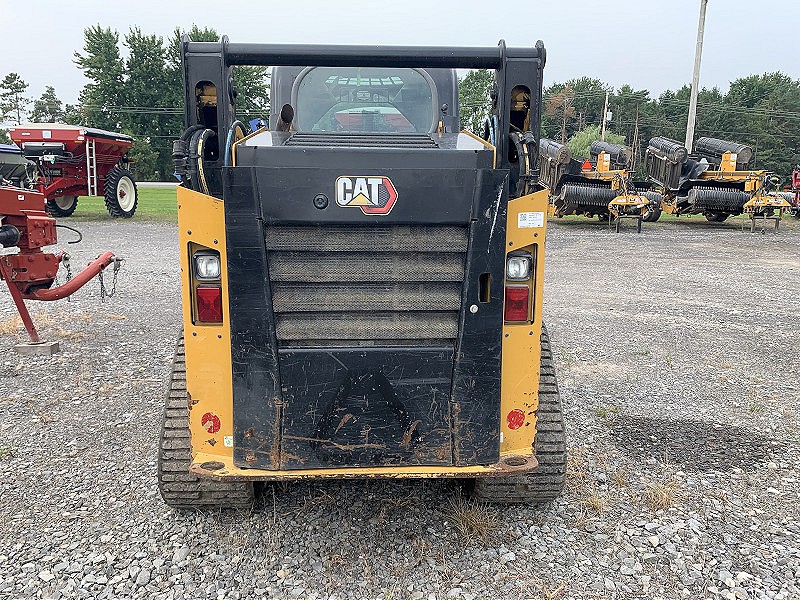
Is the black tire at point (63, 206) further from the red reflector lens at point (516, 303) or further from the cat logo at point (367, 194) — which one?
the red reflector lens at point (516, 303)

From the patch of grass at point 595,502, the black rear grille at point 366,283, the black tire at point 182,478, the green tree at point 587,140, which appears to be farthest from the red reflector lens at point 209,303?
the green tree at point 587,140

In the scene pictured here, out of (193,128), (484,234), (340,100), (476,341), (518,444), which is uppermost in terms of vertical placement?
(340,100)

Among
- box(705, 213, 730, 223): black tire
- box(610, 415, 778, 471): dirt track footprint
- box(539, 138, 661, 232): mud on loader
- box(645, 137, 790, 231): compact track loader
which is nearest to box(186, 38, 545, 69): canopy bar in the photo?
box(610, 415, 778, 471): dirt track footprint

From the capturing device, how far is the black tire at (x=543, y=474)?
10.1 ft

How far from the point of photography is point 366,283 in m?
2.64

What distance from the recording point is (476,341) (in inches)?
105

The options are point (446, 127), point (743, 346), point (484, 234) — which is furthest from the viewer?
point (743, 346)

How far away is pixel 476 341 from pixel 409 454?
0.55m

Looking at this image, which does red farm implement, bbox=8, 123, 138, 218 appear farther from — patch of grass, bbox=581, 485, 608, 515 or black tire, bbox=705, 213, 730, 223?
black tire, bbox=705, 213, 730, 223

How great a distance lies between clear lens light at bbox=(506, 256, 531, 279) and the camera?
2.71 m

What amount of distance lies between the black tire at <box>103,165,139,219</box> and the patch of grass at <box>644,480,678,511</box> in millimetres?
16860

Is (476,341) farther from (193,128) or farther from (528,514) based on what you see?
(193,128)

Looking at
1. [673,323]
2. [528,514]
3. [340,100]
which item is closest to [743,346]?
[673,323]

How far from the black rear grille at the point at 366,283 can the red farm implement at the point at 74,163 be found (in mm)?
14776
